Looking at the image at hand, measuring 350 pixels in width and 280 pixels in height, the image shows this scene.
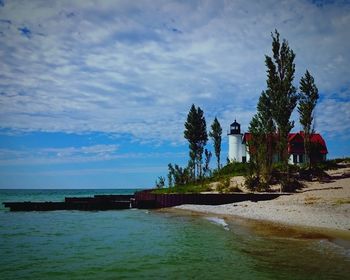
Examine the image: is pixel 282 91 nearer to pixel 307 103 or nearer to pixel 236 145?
pixel 307 103

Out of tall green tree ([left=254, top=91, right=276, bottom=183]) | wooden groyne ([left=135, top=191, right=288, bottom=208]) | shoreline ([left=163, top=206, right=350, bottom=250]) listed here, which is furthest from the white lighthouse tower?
shoreline ([left=163, top=206, right=350, bottom=250])

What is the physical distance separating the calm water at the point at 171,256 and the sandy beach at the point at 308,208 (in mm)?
5134

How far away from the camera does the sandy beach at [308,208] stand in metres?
25.0

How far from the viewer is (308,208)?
96.8 feet

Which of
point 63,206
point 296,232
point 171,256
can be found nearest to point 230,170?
point 63,206

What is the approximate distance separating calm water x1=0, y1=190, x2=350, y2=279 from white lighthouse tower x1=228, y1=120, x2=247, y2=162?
2076 inches

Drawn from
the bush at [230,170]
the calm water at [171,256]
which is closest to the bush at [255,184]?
the bush at [230,170]

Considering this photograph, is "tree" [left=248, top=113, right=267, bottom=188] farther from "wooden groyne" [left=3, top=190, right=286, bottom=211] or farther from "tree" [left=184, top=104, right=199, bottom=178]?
"tree" [left=184, top=104, right=199, bottom=178]

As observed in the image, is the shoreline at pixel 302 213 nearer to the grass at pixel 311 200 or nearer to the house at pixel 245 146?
the grass at pixel 311 200

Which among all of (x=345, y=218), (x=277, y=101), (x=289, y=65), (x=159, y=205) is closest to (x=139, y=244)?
(x=345, y=218)

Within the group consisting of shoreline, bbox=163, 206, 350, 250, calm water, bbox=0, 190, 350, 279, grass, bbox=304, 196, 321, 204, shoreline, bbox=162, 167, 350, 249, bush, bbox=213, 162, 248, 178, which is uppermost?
bush, bbox=213, 162, 248, 178

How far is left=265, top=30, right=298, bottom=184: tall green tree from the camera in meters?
45.6

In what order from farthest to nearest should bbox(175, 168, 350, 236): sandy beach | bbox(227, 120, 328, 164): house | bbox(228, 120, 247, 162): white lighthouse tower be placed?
1. bbox(228, 120, 247, 162): white lighthouse tower
2. bbox(227, 120, 328, 164): house
3. bbox(175, 168, 350, 236): sandy beach

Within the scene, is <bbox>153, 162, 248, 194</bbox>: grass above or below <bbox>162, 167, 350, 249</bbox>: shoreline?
above
